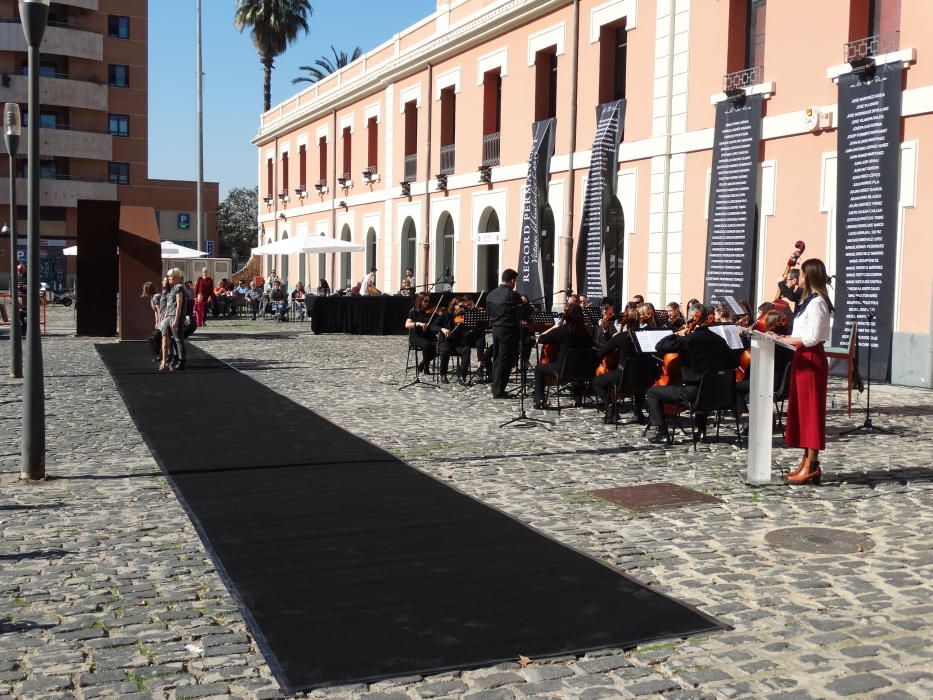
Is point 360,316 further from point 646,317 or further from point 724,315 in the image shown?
point 724,315

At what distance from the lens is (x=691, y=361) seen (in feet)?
32.1

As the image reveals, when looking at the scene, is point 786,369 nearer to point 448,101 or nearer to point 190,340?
point 190,340

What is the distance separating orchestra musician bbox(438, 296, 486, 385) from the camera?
1545 cm

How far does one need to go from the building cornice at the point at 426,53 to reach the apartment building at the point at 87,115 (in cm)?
2350

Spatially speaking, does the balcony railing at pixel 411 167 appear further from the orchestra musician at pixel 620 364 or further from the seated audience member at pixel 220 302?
the orchestra musician at pixel 620 364

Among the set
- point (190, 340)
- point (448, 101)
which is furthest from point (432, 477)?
point (448, 101)

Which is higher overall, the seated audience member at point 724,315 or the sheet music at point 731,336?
the seated audience member at point 724,315

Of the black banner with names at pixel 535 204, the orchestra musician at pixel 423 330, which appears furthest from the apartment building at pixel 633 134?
the orchestra musician at pixel 423 330

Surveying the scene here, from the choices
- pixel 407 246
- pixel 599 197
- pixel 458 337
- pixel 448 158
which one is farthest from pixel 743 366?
pixel 407 246

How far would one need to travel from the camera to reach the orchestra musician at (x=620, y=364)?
11.0m

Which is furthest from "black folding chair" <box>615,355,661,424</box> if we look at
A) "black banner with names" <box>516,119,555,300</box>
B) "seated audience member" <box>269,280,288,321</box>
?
"seated audience member" <box>269,280,288,321</box>

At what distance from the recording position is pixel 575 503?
7.48m

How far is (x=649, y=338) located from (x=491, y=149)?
18.1m

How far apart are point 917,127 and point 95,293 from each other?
17965mm
